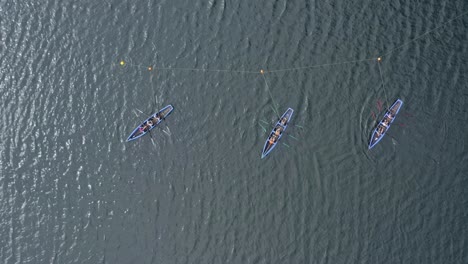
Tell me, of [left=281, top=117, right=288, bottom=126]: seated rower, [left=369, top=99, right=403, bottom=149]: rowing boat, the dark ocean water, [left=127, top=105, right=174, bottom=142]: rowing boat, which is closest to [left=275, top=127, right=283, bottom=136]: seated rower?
[left=281, top=117, right=288, bottom=126]: seated rower

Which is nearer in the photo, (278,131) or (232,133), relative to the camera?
(278,131)

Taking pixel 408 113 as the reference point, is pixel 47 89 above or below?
above

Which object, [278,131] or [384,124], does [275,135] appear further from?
[384,124]

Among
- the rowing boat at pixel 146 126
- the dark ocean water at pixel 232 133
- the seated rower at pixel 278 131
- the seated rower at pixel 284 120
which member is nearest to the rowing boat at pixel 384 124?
the dark ocean water at pixel 232 133

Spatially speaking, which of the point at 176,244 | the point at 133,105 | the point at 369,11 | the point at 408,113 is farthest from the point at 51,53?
the point at 408,113

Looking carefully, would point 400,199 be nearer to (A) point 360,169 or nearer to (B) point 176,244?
(A) point 360,169

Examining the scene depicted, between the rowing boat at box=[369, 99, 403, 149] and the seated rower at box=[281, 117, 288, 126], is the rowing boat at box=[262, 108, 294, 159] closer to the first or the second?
the seated rower at box=[281, 117, 288, 126]

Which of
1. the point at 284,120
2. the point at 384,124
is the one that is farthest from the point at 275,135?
the point at 384,124
